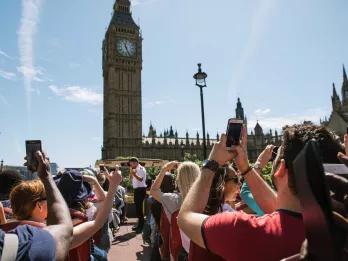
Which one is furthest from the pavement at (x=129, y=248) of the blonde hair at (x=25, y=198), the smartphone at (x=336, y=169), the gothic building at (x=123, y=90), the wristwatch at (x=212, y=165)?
the gothic building at (x=123, y=90)

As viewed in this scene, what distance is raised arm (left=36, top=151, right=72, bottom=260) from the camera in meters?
1.73

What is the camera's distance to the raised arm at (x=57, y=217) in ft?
5.66

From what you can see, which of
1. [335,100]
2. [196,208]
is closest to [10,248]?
[196,208]

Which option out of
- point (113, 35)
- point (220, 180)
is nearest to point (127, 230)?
point (220, 180)

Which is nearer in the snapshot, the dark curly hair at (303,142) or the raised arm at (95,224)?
the dark curly hair at (303,142)

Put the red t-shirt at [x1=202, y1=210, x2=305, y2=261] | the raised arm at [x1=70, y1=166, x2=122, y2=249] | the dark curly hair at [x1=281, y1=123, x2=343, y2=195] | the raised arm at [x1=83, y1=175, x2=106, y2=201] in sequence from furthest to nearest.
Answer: the raised arm at [x1=83, y1=175, x2=106, y2=201]
the raised arm at [x1=70, y1=166, x2=122, y2=249]
the dark curly hair at [x1=281, y1=123, x2=343, y2=195]
the red t-shirt at [x1=202, y1=210, x2=305, y2=261]

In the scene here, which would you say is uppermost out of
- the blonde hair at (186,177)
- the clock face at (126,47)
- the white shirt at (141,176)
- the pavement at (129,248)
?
the clock face at (126,47)

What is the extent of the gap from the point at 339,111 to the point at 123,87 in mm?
41070

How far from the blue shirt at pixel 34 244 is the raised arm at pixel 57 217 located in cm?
5

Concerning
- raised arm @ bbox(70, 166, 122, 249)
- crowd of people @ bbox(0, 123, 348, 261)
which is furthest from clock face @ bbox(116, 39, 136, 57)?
crowd of people @ bbox(0, 123, 348, 261)

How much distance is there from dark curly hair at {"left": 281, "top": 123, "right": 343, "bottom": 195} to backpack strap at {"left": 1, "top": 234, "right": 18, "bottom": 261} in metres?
1.28

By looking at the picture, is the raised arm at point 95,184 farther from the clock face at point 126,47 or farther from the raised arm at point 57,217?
the clock face at point 126,47

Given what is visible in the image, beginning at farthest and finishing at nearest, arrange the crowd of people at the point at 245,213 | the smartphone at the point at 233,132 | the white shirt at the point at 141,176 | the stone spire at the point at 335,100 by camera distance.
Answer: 1. the stone spire at the point at 335,100
2. the white shirt at the point at 141,176
3. the smartphone at the point at 233,132
4. the crowd of people at the point at 245,213

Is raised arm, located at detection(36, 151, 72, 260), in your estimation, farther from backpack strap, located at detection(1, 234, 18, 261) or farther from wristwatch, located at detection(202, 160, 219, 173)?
wristwatch, located at detection(202, 160, 219, 173)
